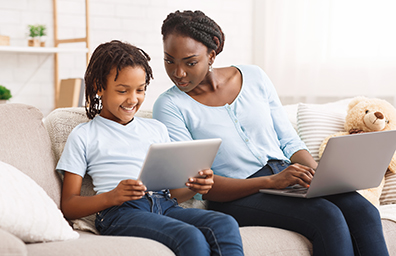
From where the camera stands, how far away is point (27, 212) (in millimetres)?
1013

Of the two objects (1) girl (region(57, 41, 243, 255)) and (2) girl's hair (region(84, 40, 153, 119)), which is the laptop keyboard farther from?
(2) girl's hair (region(84, 40, 153, 119))

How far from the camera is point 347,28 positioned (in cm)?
301

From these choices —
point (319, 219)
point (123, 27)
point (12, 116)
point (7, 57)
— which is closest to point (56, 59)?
point (7, 57)

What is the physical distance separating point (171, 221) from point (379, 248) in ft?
1.97

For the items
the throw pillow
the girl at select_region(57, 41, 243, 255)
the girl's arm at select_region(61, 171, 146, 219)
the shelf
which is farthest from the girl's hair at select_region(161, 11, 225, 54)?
the shelf

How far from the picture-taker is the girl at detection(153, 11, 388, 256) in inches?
51.4

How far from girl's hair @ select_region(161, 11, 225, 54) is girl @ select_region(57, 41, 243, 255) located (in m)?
0.18

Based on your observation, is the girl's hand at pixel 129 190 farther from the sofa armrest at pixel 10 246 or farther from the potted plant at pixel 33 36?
the potted plant at pixel 33 36

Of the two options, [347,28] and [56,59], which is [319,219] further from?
[56,59]

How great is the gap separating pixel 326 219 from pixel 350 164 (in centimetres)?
17

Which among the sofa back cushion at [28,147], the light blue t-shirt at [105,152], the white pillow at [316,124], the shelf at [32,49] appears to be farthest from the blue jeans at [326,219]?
the shelf at [32,49]

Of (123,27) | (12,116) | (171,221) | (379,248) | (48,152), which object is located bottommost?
(379,248)

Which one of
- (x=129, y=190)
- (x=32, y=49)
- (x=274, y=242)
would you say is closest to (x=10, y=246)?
(x=129, y=190)

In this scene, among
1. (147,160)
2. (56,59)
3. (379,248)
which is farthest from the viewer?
(56,59)
